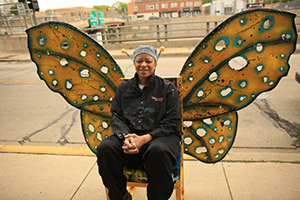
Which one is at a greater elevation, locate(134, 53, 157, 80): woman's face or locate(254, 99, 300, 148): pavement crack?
locate(134, 53, 157, 80): woman's face

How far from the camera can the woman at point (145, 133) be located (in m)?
1.51

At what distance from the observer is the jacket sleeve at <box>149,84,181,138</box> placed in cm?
167

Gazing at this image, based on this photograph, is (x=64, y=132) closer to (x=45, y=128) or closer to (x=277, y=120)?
(x=45, y=128)

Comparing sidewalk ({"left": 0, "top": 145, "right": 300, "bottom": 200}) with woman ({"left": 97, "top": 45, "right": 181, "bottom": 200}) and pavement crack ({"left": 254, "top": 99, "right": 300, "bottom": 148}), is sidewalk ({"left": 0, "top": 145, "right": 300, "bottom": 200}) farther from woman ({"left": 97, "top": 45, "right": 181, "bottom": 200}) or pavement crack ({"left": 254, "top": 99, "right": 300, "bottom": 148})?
woman ({"left": 97, "top": 45, "right": 181, "bottom": 200})

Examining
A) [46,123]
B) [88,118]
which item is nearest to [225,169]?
[88,118]

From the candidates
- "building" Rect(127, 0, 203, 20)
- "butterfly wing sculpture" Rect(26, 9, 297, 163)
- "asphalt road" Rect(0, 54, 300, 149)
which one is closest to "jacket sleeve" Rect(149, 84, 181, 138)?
"butterfly wing sculpture" Rect(26, 9, 297, 163)

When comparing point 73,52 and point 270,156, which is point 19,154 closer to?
point 73,52

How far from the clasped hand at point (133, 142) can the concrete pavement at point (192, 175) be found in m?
0.85

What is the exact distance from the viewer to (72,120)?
416 cm

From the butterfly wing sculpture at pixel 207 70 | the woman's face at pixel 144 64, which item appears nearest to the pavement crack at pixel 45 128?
the butterfly wing sculpture at pixel 207 70

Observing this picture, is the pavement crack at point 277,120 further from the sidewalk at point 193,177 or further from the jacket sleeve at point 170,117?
the jacket sleeve at point 170,117

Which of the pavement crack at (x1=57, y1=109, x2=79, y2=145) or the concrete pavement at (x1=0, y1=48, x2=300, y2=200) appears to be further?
the pavement crack at (x1=57, y1=109, x2=79, y2=145)

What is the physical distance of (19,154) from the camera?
9.88 ft

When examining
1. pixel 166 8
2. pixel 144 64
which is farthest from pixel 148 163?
pixel 166 8
